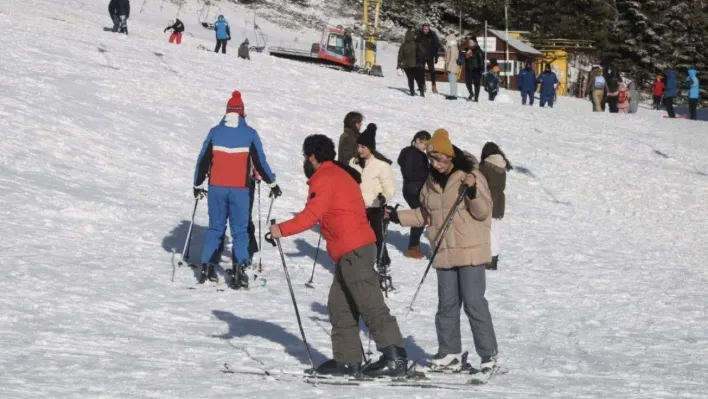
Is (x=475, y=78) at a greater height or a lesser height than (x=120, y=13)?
lesser

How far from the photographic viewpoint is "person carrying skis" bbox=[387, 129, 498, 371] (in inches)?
280

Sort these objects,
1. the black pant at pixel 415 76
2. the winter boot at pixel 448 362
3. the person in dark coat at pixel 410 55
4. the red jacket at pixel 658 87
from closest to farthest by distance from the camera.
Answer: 1. the winter boot at pixel 448 362
2. the person in dark coat at pixel 410 55
3. the black pant at pixel 415 76
4. the red jacket at pixel 658 87

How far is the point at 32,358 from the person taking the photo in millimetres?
7016

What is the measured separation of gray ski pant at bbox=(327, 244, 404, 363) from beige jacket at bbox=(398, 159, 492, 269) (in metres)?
0.51

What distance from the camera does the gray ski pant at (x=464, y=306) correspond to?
284 inches

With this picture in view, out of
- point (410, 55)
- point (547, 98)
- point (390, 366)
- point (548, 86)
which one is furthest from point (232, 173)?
point (548, 86)

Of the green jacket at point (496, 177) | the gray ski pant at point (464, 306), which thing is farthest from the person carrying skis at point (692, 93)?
the gray ski pant at point (464, 306)

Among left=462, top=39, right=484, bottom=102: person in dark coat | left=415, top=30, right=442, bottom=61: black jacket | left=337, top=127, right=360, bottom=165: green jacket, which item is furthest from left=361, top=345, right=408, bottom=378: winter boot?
left=462, top=39, right=484, bottom=102: person in dark coat

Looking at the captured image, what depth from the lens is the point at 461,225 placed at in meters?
A: 7.20

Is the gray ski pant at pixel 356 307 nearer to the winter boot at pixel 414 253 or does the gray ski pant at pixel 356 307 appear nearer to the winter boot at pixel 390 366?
the winter boot at pixel 390 366

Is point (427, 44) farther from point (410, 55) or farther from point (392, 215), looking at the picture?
point (392, 215)

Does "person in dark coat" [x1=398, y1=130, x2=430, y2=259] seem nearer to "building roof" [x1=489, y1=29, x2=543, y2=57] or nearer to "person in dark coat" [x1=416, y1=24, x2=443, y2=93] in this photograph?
"person in dark coat" [x1=416, y1=24, x2=443, y2=93]

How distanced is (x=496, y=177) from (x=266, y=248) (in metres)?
2.97

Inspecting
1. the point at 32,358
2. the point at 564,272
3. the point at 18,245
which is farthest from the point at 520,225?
the point at 32,358
